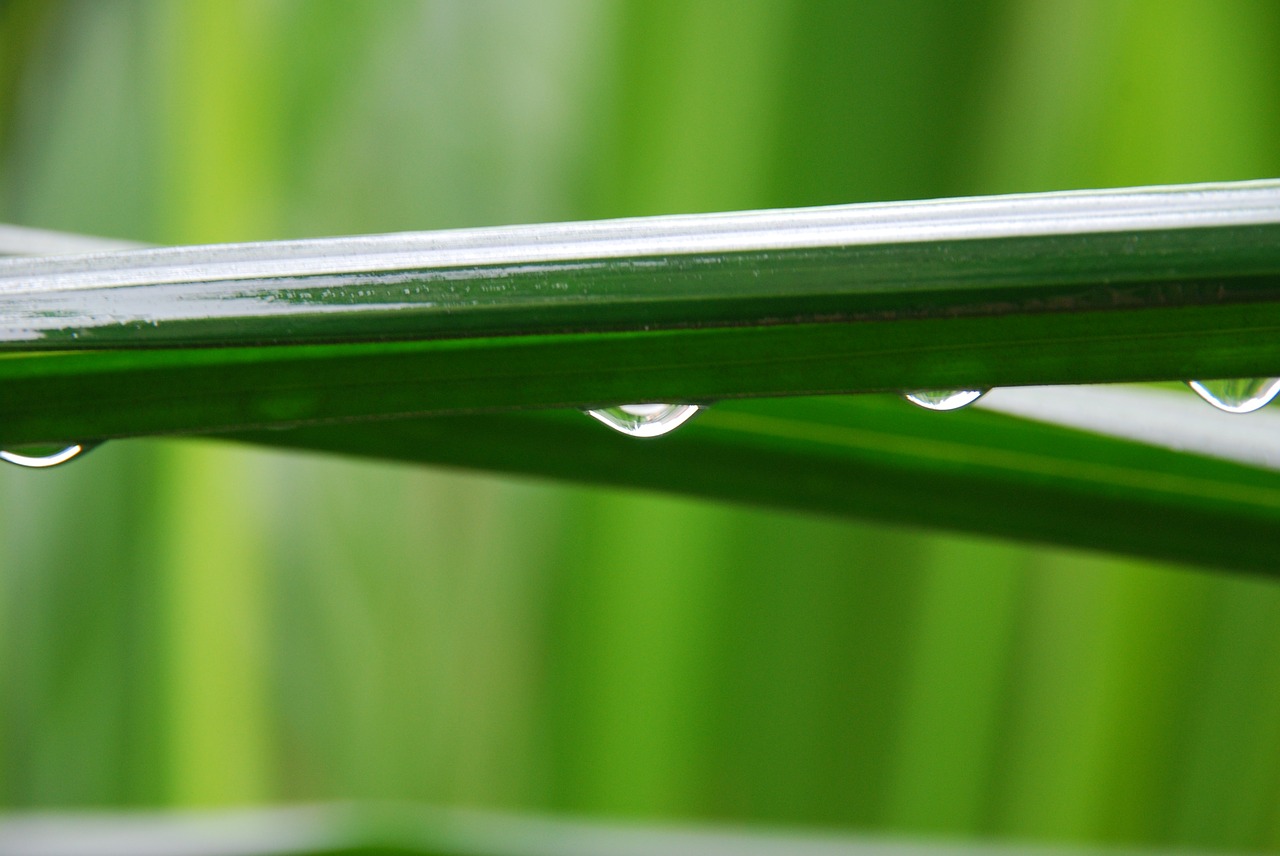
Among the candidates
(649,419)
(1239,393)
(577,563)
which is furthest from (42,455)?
(577,563)

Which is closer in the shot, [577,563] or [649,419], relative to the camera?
[649,419]

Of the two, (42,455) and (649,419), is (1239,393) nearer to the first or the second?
(649,419)

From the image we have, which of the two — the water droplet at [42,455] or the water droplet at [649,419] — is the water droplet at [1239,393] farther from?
the water droplet at [42,455]

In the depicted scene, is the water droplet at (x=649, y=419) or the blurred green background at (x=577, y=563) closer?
the water droplet at (x=649, y=419)

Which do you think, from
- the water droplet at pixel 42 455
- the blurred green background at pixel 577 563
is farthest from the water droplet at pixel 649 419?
the blurred green background at pixel 577 563

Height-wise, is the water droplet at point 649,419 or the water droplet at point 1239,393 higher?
the water droplet at point 1239,393

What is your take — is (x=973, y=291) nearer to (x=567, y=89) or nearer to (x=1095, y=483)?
(x=1095, y=483)

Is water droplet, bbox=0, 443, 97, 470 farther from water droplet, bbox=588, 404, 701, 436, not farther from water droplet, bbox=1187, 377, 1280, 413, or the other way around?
water droplet, bbox=1187, 377, 1280, 413
